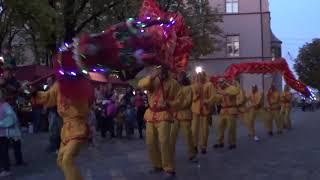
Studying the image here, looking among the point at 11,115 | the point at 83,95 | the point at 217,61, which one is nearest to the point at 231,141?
the point at 11,115

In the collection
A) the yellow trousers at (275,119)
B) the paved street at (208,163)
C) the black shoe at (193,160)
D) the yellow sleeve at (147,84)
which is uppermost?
the yellow sleeve at (147,84)

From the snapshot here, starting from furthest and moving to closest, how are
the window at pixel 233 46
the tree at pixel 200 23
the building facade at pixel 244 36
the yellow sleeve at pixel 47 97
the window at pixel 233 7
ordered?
the window at pixel 233 7, the window at pixel 233 46, the building facade at pixel 244 36, the tree at pixel 200 23, the yellow sleeve at pixel 47 97

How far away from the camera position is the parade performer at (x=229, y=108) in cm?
1703

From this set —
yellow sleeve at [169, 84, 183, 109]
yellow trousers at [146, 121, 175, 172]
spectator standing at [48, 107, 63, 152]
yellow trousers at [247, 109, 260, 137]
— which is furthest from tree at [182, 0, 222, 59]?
yellow trousers at [146, 121, 175, 172]

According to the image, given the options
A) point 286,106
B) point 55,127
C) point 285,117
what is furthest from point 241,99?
point 285,117

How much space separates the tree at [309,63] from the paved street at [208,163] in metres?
77.9

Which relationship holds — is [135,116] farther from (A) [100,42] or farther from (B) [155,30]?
(A) [100,42]

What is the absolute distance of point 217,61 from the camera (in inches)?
2542

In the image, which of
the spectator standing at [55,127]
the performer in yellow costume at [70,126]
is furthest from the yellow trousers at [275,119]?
the performer in yellow costume at [70,126]

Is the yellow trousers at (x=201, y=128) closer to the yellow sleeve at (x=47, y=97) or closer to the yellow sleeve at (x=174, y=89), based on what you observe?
the yellow sleeve at (x=174, y=89)

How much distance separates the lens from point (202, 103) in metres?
16.3

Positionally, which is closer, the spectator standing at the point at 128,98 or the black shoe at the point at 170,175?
the black shoe at the point at 170,175

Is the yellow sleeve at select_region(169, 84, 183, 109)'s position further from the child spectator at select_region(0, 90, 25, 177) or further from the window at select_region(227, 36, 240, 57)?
the window at select_region(227, 36, 240, 57)

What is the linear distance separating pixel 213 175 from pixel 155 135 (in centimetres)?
123
